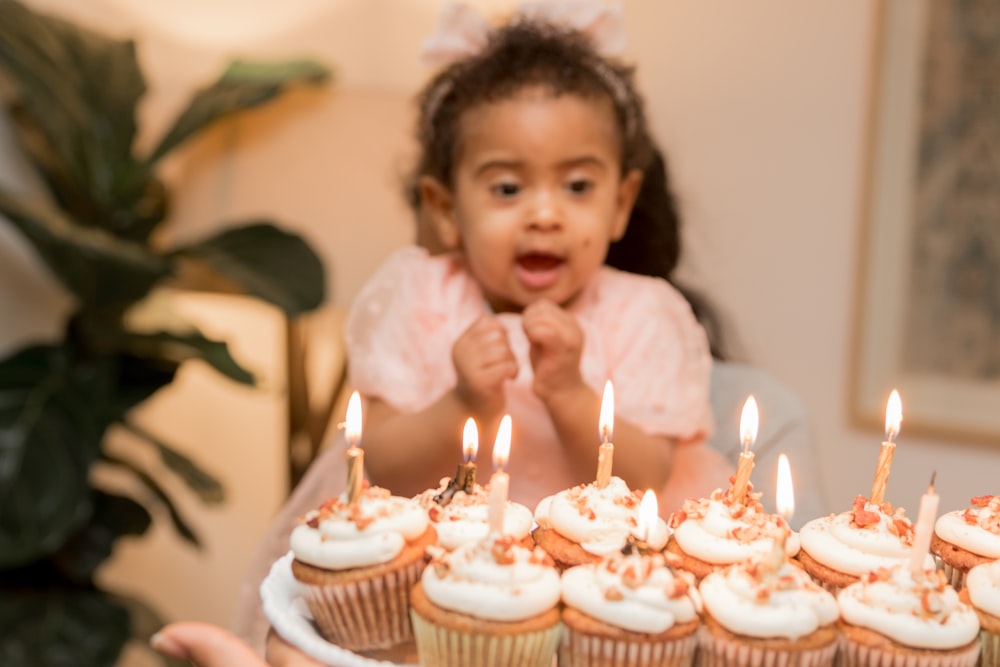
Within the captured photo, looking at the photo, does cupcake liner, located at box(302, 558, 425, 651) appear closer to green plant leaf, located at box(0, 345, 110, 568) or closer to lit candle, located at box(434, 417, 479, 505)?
lit candle, located at box(434, 417, 479, 505)

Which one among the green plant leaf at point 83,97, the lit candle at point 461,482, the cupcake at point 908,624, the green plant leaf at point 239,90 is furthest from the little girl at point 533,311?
the green plant leaf at point 83,97

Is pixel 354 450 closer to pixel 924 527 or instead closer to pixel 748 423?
pixel 748 423

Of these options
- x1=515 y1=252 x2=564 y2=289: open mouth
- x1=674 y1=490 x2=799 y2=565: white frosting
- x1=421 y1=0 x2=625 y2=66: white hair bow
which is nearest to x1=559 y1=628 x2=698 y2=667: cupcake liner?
x1=674 y1=490 x2=799 y2=565: white frosting

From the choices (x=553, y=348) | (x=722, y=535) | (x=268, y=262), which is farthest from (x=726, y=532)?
(x=268, y=262)

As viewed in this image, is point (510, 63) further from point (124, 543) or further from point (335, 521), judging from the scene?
point (124, 543)

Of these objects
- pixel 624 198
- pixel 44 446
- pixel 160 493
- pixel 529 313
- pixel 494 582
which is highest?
pixel 624 198

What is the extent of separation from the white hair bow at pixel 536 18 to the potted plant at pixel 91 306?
0.55m

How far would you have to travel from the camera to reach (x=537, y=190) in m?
1.28

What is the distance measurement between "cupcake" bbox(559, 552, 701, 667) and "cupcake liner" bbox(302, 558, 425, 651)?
0.17m

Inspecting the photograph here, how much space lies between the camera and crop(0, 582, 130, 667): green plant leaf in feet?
5.85

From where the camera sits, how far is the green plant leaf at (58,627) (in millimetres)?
1784

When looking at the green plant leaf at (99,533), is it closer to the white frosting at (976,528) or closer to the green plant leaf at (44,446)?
the green plant leaf at (44,446)

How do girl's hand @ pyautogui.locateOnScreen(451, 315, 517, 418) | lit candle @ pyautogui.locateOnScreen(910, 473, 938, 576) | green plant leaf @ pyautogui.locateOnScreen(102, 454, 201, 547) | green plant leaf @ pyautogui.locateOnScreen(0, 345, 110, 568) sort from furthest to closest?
green plant leaf @ pyautogui.locateOnScreen(102, 454, 201, 547), green plant leaf @ pyautogui.locateOnScreen(0, 345, 110, 568), girl's hand @ pyautogui.locateOnScreen(451, 315, 517, 418), lit candle @ pyautogui.locateOnScreen(910, 473, 938, 576)

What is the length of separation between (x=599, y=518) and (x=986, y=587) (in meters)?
0.37
